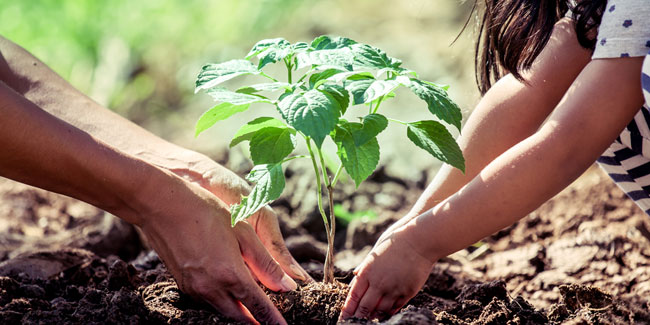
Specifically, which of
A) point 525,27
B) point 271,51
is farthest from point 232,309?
point 525,27

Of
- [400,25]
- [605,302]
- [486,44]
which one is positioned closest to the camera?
[605,302]

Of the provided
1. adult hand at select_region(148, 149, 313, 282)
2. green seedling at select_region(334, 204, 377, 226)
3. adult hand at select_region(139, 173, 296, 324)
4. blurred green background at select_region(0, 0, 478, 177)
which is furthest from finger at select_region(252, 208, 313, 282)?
blurred green background at select_region(0, 0, 478, 177)

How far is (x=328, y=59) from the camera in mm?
1487

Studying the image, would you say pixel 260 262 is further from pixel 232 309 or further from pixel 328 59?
pixel 328 59

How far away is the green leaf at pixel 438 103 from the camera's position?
1.48 m

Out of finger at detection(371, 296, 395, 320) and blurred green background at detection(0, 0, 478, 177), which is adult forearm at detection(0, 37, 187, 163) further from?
blurred green background at detection(0, 0, 478, 177)

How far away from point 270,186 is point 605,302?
97cm

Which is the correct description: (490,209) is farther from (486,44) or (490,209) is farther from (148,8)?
(148,8)

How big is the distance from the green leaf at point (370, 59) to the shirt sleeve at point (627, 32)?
1.61 feet

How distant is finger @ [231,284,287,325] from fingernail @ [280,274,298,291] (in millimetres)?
90

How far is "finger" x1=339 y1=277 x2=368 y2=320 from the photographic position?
1.62m

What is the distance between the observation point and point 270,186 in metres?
1.56

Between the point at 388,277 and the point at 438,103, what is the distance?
434mm

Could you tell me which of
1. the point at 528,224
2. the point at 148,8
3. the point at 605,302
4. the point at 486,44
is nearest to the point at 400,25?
the point at 148,8
